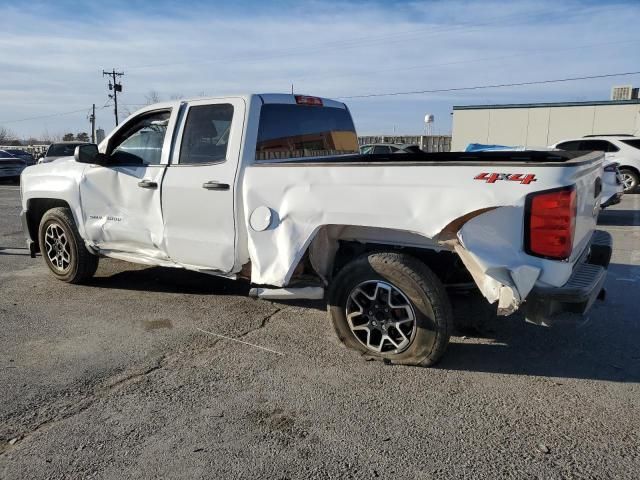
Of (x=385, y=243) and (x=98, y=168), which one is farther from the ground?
(x=98, y=168)

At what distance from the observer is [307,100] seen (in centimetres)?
536

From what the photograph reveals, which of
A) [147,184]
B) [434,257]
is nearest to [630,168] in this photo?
[434,257]

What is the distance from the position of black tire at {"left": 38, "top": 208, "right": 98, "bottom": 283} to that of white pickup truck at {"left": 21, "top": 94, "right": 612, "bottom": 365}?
0.02 m

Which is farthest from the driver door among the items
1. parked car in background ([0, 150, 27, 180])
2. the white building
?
the white building

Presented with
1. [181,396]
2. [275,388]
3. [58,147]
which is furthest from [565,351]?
[58,147]

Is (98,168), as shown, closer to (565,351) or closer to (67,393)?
(67,393)

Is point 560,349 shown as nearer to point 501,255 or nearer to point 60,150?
point 501,255

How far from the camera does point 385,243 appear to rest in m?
4.06

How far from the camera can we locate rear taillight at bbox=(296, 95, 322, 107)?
5243 millimetres

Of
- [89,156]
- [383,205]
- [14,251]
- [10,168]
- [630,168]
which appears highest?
[89,156]

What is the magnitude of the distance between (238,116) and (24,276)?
155 inches

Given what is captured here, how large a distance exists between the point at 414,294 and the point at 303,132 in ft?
7.36

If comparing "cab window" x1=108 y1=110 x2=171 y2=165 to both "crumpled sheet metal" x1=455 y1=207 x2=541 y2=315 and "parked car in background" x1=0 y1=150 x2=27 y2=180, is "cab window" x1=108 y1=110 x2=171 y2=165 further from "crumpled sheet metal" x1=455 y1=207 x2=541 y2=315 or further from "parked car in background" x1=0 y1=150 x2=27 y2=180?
"parked car in background" x1=0 y1=150 x2=27 y2=180

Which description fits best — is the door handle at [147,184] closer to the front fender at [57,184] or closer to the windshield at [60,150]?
the front fender at [57,184]
